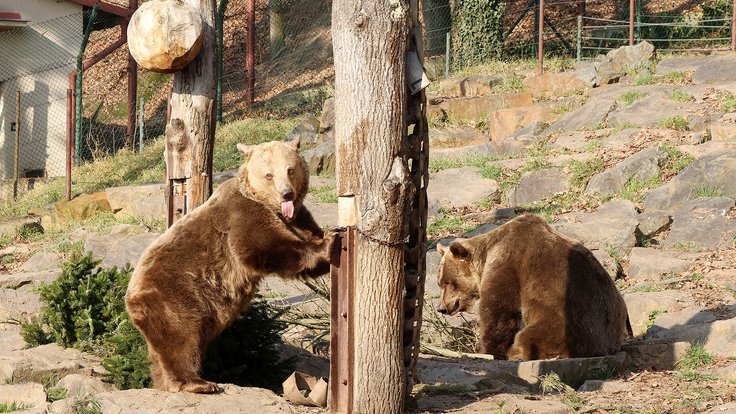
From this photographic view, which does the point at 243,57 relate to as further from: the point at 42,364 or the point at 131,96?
the point at 42,364

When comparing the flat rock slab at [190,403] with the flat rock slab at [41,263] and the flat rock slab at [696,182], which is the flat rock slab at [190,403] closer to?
the flat rock slab at [41,263]

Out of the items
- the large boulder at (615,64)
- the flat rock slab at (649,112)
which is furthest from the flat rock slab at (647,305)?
the large boulder at (615,64)

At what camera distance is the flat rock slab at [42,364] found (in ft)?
28.0

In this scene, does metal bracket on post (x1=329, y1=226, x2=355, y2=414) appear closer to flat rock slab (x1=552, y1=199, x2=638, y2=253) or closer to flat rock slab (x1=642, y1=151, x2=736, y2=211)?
flat rock slab (x1=552, y1=199, x2=638, y2=253)

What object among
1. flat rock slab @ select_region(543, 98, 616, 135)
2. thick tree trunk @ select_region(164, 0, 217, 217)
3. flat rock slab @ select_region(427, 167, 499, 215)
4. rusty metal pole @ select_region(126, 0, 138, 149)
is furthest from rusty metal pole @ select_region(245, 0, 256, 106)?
thick tree trunk @ select_region(164, 0, 217, 217)

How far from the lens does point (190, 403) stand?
7.05m

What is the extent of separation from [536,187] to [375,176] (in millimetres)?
10180

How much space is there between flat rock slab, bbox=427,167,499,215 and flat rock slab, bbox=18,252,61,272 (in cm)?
582

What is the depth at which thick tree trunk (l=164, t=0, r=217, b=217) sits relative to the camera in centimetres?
904

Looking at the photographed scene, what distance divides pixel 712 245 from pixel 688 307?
8.47 feet

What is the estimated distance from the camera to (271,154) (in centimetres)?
770

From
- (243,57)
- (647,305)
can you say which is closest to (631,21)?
(243,57)

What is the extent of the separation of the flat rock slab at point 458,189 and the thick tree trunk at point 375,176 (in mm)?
9440

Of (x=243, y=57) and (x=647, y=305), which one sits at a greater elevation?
(x=243, y=57)
